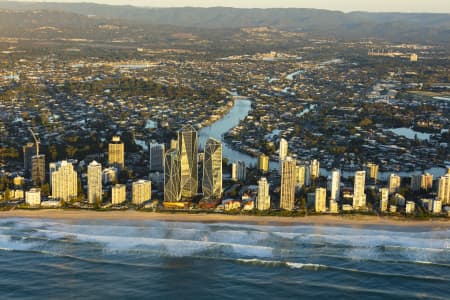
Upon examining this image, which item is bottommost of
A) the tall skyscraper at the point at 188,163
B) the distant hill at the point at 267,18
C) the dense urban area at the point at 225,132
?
the dense urban area at the point at 225,132

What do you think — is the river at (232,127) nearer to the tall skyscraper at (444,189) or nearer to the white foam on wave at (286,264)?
the tall skyscraper at (444,189)

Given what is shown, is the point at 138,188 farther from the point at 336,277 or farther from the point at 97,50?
the point at 97,50

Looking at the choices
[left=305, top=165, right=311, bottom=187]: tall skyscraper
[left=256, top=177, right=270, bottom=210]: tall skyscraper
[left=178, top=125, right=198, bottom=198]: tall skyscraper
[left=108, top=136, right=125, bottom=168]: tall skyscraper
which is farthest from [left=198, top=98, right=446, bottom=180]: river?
[left=256, top=177, right=270, bottom=210]: tall skyscraper

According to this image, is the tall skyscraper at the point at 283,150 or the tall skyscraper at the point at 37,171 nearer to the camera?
the tall skyscraper at the point at 37,171

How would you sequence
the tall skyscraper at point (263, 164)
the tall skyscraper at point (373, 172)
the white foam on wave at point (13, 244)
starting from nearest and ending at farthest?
1. the white foam on wave at point (13, 244)
2. the tall skyscraper at point (373, 172)
3. the tall skyscraper at point (263, 164)

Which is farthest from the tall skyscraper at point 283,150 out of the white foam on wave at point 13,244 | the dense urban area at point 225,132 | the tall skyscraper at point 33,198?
the white foam on wave at point 13,244

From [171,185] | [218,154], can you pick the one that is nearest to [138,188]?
Answer: [171,185]

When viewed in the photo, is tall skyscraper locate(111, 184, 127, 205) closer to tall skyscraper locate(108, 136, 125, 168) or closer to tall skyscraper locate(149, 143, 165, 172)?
tall skyscraper locate(149, 143, 165, 172)

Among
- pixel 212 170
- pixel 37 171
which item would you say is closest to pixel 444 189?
pixel 212 170
